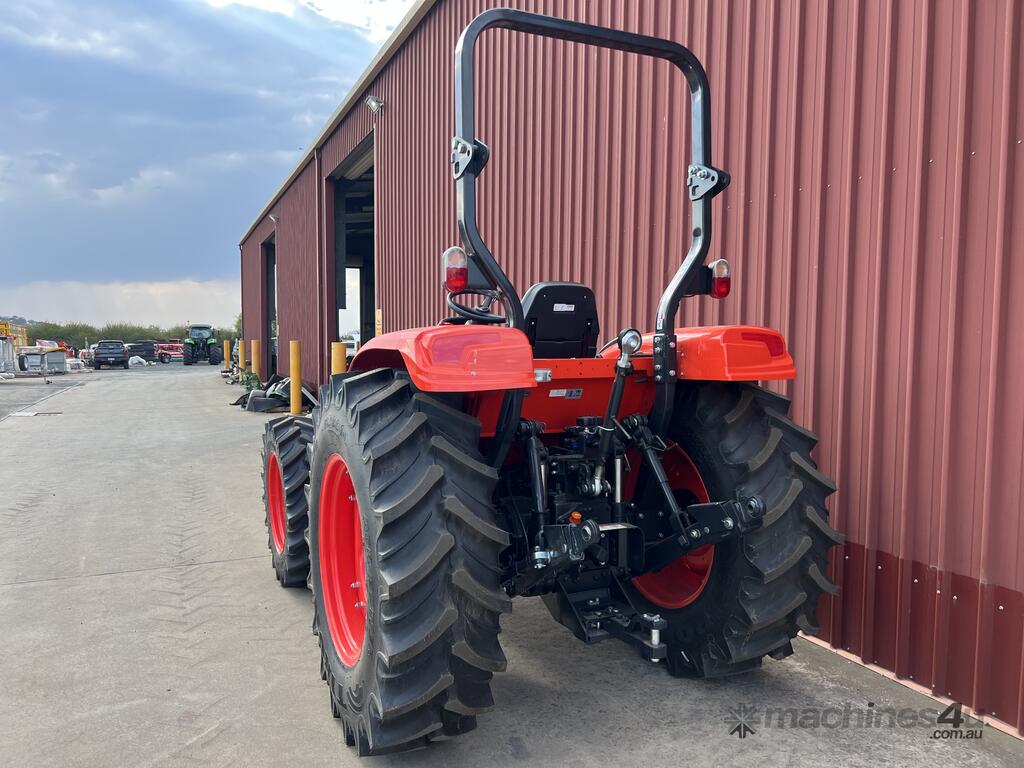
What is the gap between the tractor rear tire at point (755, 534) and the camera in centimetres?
299

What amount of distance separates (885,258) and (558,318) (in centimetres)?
160

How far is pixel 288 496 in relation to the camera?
4.62 metres

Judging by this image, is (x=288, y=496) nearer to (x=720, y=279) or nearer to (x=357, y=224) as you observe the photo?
(x=720, y=279)

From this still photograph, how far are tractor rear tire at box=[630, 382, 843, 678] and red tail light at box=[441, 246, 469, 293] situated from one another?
3.88 feet

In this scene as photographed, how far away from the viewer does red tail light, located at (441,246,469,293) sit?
2.67m

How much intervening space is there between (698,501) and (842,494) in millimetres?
851

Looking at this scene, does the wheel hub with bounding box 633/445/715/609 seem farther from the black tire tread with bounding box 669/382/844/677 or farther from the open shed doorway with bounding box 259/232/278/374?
the open shed doorway with bounding box 259/232/278/374

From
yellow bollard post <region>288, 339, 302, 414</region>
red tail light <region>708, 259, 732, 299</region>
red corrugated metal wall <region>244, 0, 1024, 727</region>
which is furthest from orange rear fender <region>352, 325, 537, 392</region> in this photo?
yellow bollard post <region>288, 339, 302, 414</region>

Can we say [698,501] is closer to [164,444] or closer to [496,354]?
[496,354]

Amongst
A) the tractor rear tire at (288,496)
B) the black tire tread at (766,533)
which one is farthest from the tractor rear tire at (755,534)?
the tractor rear tire at (288,496)

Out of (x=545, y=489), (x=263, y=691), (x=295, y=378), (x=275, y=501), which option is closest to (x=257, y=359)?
(x=295, y=378)

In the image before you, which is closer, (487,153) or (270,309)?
(487,153)

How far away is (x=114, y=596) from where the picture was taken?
Result: 4516 millimetres
